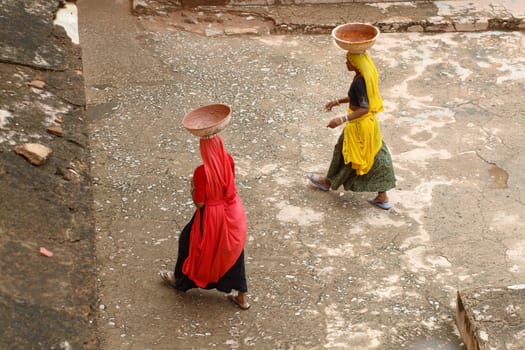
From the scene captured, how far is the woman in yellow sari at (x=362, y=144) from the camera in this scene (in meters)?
5.89

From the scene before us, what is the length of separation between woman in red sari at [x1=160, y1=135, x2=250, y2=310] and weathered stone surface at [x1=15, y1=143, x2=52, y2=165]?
154cm

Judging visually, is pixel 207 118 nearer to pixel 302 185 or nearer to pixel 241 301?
Result: pixel 241 301

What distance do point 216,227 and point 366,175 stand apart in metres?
1.83

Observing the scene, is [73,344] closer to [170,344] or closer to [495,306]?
[170,344]

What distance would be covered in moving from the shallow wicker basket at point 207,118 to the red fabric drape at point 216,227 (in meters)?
0.11

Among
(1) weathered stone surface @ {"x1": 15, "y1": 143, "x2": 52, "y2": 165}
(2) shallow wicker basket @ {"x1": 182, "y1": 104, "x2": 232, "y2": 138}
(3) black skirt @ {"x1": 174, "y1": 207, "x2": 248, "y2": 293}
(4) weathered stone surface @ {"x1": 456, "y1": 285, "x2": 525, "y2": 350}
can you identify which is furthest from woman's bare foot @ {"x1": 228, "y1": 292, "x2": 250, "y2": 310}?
(1) weathered stone surface @ {"x1": 15, "y1": 143, "x2": 52, "y2": 165}

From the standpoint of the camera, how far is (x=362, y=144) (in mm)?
6156

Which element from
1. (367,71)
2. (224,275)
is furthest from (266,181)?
(224,275)

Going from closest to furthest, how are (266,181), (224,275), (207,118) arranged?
(207,118)
(224,275)
(266,181)

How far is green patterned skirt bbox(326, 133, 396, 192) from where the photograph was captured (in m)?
→ 6.20

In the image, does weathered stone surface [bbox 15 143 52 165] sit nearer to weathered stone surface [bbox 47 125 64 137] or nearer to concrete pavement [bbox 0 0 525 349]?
concrete pavement [bbox 0 0 525 349]

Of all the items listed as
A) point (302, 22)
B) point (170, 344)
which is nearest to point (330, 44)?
point (302, 22)

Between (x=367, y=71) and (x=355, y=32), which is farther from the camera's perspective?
(x=355, y=32)

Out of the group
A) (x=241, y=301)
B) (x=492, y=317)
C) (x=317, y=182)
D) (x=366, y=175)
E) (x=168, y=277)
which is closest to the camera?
(x=492, y=317)
